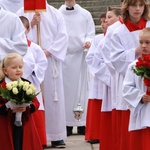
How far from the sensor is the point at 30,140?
7.62m

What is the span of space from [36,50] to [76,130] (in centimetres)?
327

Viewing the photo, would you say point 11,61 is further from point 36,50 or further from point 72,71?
point 72,71

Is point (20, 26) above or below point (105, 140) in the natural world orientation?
above

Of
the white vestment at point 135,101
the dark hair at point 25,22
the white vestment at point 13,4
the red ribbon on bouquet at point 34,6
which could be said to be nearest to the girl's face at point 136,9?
the white vestment at point 135,101

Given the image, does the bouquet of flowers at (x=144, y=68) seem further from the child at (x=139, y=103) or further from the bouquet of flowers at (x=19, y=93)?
the bouquet of flowers at (x=19, y=93)

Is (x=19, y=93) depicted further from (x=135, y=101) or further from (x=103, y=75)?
(x=103, y=75)

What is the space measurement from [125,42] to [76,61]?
4059 millimetres

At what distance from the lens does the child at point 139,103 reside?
766 centimetres

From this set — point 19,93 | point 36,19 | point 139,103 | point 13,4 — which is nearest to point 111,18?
point 36,19

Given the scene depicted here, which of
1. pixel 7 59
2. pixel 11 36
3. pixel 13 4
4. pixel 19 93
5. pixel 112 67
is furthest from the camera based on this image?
pixel 13 4

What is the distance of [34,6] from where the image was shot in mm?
10359

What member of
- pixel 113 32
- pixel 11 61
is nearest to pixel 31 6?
pixel 113 32

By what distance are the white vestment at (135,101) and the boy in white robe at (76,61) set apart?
4464mm

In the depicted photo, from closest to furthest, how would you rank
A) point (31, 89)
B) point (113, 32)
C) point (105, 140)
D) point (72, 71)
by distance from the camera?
point (31, 89)
point (113, 32)
point (105, 140)
point (72, 71)
